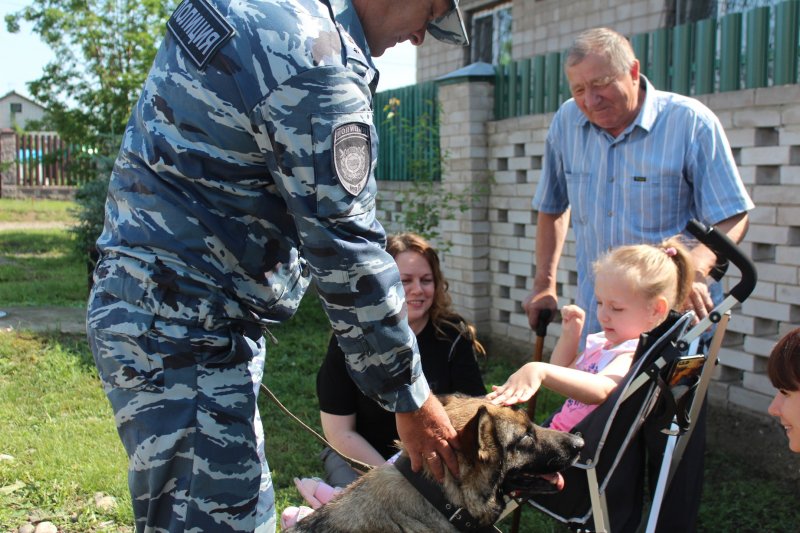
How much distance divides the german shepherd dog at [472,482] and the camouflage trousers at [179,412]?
16.6 inches

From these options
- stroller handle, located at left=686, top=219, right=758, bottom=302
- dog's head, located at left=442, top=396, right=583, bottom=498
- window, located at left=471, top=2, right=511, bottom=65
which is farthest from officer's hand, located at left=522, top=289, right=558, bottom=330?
window, located at left=471, top=2, right=511, bottom=65

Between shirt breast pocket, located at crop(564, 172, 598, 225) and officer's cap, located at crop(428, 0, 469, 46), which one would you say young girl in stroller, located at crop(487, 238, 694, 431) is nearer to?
shirt breast pocket, located at crop(564, 172, 598, 225)

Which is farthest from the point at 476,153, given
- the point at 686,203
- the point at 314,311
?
the point at 686,203

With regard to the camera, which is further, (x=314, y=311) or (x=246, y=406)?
(x=314, y=311)

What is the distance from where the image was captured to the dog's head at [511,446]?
7.95 feet

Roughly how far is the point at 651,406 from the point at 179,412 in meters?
1.74

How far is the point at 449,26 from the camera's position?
2.44 metres

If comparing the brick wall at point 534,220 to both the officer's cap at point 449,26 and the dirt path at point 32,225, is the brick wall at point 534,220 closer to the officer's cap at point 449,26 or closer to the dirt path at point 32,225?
the officer's cap at point 449,26

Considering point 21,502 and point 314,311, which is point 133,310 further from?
point 314,311

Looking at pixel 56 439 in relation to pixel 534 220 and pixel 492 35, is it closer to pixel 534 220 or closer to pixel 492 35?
pixel 534 220

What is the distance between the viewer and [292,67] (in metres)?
1.99

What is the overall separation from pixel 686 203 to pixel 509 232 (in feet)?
12.1

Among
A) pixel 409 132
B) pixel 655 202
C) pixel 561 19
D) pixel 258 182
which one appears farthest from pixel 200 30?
pixel 561 19

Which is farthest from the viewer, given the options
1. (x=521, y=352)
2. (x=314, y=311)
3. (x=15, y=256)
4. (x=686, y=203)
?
(x=15, y=256)
